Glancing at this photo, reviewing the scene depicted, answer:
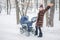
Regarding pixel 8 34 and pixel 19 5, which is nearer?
pixel 8 34

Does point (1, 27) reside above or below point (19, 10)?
below

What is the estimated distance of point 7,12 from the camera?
97.8 inches

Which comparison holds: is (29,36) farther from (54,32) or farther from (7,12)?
(7,12)

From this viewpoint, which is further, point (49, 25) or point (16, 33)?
point (49, 25)

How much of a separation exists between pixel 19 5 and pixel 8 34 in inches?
17.8

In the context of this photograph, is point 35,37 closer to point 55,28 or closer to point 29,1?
point 55,28

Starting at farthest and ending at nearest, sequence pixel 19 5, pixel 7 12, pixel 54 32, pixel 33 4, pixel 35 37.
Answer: pixel 7 12 < pixel 19 5 < pixel 33 4 < pixel 54 32 < pixel 35 37

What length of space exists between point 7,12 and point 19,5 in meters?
0.38

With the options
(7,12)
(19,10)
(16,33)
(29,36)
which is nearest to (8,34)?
(16,33)

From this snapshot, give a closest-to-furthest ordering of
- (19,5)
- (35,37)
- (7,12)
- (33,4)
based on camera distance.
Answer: (35,37) < (33,4) < (19,5) < (7,12)

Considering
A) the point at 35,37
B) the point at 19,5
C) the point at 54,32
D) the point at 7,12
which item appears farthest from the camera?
the point at 7,12

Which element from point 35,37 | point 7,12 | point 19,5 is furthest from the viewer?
point 7,12

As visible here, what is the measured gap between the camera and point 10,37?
1.76 meters

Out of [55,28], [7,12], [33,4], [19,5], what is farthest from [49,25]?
[7,12]
